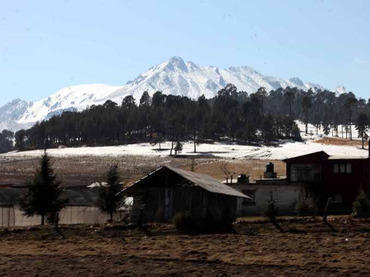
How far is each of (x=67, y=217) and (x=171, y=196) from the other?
411 inches

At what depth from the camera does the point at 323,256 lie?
23094mm

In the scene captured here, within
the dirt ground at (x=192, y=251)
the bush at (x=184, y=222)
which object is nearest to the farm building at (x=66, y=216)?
the dirt ground at (x=192, y=251)

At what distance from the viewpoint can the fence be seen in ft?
142

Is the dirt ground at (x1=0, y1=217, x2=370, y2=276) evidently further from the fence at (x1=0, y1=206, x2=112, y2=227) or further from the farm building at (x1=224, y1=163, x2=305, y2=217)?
the farm building at (x1=224, y1=163, x2=305, y2=217)

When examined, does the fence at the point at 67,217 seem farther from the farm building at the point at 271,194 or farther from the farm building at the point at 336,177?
the farm building at the point at 336,177

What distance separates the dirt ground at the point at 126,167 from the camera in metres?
101

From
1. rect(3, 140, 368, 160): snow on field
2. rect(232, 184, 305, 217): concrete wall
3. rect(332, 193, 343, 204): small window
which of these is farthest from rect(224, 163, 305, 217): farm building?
rect(3, 140, 368, 160): snow on field

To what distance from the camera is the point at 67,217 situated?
46062 mm

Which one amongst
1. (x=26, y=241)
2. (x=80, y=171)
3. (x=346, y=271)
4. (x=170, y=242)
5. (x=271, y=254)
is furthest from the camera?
(x=80, y=171)

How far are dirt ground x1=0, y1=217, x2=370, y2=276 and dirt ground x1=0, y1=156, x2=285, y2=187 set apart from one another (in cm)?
5772

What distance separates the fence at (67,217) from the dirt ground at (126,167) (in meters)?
43.5

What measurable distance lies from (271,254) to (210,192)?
44.8 ft

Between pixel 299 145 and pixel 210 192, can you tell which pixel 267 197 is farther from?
pixel 299 145

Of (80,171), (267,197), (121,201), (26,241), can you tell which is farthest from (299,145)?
(26,241)
